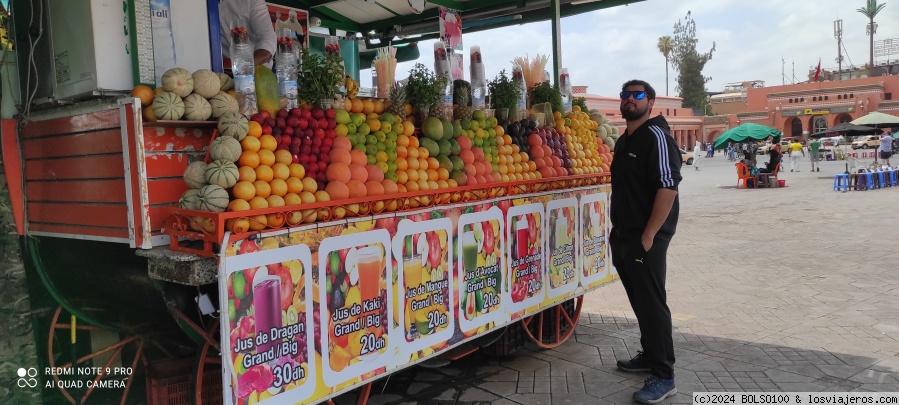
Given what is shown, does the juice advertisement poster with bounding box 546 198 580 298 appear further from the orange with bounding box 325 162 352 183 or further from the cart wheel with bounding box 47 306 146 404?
the cart wheel with bounding box 47 306 146 404

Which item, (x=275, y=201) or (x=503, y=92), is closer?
(x=275, y=201)

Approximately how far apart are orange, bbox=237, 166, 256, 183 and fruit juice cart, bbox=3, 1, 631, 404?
0.23 metres

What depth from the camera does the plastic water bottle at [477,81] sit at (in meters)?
4.68

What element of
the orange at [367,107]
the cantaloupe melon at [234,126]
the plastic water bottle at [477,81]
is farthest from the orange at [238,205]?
the plastic water bottle at [477,81]

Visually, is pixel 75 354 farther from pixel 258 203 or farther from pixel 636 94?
pixel 636 94

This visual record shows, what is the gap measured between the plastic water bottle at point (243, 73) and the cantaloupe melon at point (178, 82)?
0.84 feet

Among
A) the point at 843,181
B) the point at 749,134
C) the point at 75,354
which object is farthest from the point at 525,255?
the point at 749,134

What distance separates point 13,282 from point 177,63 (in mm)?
1649

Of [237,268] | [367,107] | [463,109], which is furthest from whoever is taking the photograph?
[463,109]

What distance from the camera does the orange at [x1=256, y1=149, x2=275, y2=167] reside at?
118 inches

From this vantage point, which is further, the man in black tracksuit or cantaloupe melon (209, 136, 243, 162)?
the man in black tracksuit

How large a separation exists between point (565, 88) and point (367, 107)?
2467 mm

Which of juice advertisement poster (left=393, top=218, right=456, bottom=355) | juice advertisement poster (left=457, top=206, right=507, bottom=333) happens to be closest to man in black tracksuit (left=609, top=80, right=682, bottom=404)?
juice advertisement poster (left=457, top=206, right=507, bottom=333)

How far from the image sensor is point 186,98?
297 cm
